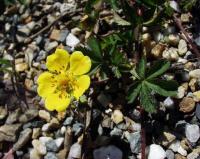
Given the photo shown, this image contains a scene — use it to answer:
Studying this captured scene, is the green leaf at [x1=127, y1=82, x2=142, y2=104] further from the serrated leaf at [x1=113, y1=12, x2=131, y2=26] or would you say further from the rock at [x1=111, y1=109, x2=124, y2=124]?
the serrated leaf at [x1=113, y1=12, x2=131, y2=26]

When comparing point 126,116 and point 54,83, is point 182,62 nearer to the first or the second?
point 126,116

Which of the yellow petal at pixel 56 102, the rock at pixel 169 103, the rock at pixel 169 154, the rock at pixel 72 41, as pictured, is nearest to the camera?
the yellow petal at pixel 56 102

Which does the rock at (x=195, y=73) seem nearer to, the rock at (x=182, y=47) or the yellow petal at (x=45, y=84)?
the rock at (x=182, y=47)

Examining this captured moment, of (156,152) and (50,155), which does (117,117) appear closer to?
(156,152)

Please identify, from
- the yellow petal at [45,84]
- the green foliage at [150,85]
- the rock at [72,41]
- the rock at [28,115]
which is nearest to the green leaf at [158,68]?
the green foliage at [150,85]

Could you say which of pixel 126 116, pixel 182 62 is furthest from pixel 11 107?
pixel 182 62

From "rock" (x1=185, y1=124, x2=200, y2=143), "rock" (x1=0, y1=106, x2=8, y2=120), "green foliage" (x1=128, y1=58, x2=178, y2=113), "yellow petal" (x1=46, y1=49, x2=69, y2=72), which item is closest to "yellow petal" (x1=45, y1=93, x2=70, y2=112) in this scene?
"yellow petal" (x1=46, y1=49, x2=69, y2=72)

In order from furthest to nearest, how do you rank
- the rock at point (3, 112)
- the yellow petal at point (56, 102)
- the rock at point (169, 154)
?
the rock at point (3, 112) < the rock at point (169, 154) < the yellow petal at point (56, 102)
